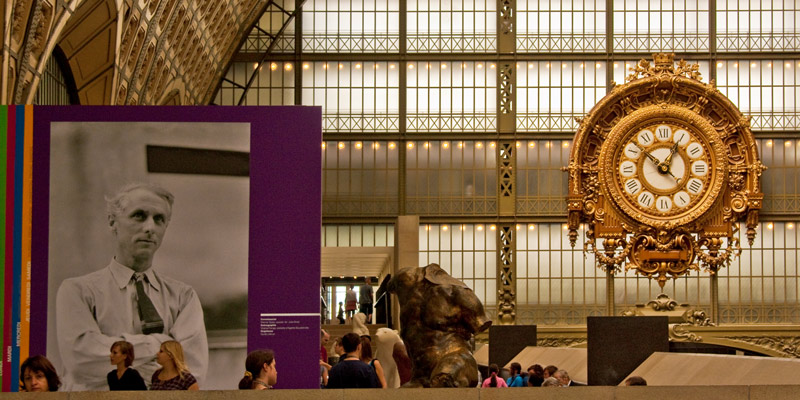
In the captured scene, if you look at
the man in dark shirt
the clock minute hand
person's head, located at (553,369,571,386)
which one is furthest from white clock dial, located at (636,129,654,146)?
the man in dark shirt

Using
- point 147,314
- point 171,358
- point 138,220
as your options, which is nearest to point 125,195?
point 138,220

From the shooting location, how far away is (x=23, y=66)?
23.9m

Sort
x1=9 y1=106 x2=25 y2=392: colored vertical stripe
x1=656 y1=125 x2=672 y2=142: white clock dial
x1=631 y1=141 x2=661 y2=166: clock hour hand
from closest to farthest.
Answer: x1=9 y1=106 x2=25 y2=392: colored vertical stripe → x1=631 y1=141 x2=661 y2=166: clock hour hand → x1=656 y1=125 x2=672 y2=142: white clock dial

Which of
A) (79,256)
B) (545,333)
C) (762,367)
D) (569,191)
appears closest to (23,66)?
(79,256)

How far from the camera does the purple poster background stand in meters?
13.3

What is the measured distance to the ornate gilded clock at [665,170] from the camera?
4019cm

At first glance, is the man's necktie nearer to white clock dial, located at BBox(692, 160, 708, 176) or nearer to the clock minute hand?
the clock minute hand

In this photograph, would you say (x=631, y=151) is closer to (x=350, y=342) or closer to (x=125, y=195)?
(x=125, y=195)

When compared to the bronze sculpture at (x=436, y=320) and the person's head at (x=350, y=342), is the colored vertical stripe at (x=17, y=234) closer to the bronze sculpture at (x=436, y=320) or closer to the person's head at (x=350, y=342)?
the person's head at (x=350, y=342)

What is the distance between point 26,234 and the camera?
13367mm

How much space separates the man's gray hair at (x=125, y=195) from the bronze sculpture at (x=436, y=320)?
3.08 m

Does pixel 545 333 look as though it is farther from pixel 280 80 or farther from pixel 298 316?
pixel 298 316

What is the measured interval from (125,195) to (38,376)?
9.52ft

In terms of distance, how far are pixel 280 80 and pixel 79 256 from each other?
31.9 m
